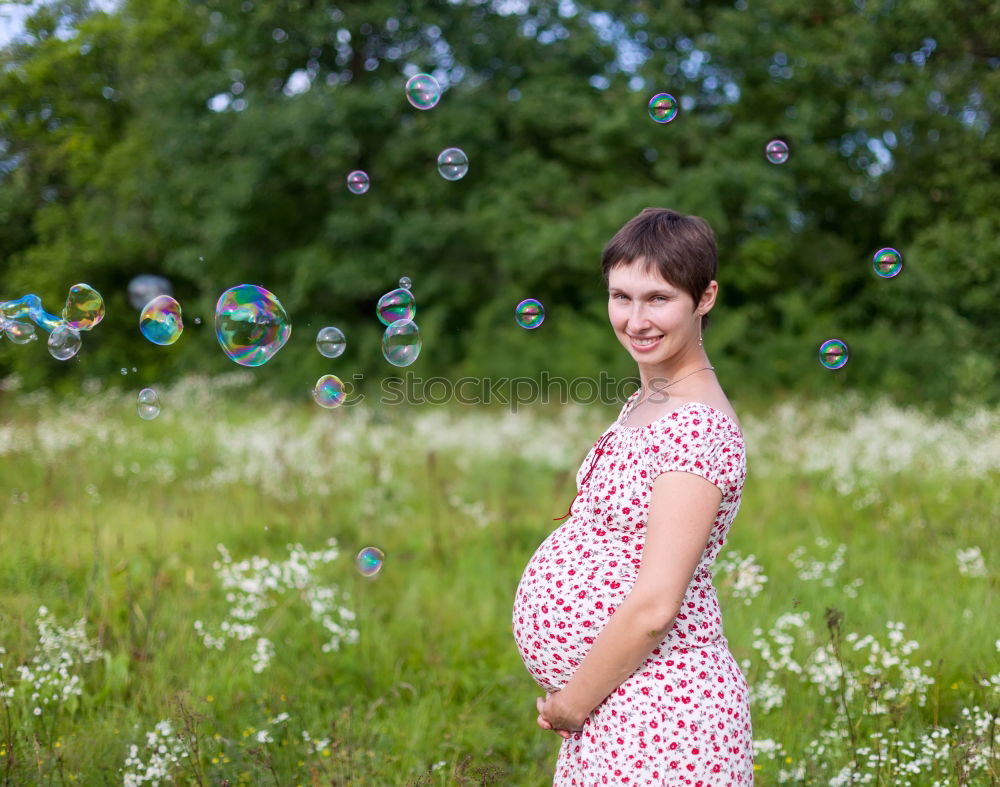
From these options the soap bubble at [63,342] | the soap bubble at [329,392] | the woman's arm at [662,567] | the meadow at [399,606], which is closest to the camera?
the woman's arm at [662,567]

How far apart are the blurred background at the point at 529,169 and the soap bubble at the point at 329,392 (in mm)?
10418

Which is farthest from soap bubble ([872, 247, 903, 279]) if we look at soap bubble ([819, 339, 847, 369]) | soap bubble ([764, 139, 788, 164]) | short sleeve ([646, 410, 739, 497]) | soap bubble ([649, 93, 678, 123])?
short sleeve ([646, 410, 739, 497])

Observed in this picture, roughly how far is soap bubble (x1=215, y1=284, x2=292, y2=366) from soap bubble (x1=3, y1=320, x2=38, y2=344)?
2.58 ft

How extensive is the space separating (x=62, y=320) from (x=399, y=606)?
2.34 m

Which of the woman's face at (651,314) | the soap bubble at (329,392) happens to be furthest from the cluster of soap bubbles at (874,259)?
the woman's face at (651,314)

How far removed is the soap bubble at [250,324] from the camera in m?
3.97

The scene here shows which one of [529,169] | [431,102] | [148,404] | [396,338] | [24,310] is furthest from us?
[529,169]

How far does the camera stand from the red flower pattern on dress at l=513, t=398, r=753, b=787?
1929 mm

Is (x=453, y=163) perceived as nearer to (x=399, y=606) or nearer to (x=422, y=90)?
(x=422, y=90)

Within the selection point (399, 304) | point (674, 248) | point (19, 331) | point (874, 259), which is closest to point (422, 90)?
point (399, 304)

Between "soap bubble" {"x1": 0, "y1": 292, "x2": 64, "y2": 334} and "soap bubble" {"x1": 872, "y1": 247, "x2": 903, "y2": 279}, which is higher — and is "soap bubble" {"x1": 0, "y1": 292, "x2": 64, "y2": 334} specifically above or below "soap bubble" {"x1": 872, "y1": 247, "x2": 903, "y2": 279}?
below

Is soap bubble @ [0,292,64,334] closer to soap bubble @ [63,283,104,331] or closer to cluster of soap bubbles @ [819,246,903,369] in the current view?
soap bubble @ [63,283,104,331]

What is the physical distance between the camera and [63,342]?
3857 millimetres

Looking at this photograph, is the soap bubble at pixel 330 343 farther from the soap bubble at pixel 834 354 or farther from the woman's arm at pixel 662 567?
the woman's arm at pixel 662 567
